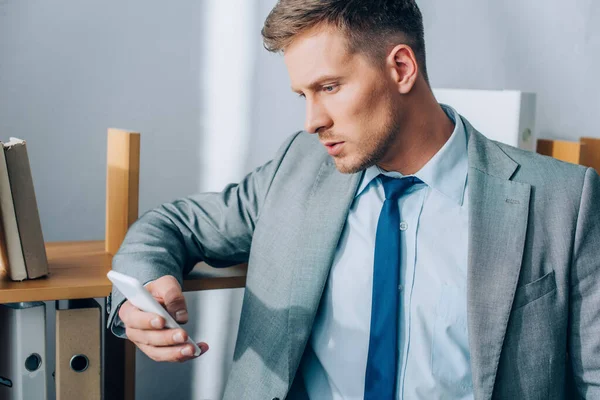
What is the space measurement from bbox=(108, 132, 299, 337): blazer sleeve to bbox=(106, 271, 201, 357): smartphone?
0.24 metres

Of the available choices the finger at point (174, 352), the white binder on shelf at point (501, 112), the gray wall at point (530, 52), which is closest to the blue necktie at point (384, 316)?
the finger at point (174, 352)

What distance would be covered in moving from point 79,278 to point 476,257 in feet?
2.27

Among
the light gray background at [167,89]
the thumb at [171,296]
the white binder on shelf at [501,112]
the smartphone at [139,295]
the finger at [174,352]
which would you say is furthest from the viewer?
the white binder on shelf at [501,112]

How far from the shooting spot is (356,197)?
4.64 feet

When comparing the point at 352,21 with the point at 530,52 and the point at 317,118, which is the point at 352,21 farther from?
the point at 530,52

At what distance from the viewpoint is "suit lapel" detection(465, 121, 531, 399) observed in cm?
125

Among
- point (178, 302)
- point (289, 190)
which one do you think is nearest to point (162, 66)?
point (289, 190)

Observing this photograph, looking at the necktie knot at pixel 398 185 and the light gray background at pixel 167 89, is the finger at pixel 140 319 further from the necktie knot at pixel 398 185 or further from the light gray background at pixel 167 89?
the light gray background at pixel 167 89

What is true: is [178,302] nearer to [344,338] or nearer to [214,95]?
[344,338]

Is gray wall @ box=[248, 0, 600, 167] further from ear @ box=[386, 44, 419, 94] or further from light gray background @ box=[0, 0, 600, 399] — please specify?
ear @ box=[386, 44, 419, 94]

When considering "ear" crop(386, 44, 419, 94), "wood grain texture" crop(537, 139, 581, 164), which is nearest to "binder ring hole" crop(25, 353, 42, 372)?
"ear" crop(386, 44, 419, 94)

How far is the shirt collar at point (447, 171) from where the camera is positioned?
1366 mm

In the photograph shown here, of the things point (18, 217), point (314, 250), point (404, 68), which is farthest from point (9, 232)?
point (404, 68)

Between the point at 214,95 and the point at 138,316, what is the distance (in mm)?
1029
